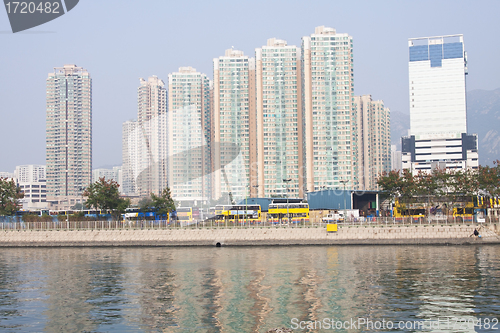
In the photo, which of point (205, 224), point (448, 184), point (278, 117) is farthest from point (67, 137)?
point (448, 184)

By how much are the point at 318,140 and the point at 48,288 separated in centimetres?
9354

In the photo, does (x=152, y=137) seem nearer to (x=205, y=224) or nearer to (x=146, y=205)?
(x=146, y=205)

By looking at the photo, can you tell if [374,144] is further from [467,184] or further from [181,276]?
[181,276]

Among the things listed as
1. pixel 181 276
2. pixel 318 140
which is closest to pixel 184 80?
pixel 318 140

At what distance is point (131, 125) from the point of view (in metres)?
162

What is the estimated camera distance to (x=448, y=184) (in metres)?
64.6

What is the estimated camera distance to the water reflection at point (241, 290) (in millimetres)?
20703

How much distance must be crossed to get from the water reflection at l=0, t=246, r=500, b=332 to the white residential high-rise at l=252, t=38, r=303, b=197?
77.7 meters

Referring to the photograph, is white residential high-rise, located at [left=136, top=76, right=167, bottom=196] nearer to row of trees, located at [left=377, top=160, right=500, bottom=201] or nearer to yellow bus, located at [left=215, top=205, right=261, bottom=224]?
yellow bus, located at [left=215, top=205, right=261, bottom=224]

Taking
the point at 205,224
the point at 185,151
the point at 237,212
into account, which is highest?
the point at 185,151

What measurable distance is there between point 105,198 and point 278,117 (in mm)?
59386

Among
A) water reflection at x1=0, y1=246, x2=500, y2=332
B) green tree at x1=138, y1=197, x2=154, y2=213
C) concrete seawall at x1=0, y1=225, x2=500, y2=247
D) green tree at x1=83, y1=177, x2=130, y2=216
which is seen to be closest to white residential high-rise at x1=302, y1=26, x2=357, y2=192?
green tree at x1=138, y1=197, x2=154, y2=213

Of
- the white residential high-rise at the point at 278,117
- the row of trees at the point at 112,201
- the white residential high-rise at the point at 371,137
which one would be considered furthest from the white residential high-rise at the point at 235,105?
the white residential high-rise at the point at 371,137

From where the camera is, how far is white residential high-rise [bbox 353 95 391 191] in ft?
552
